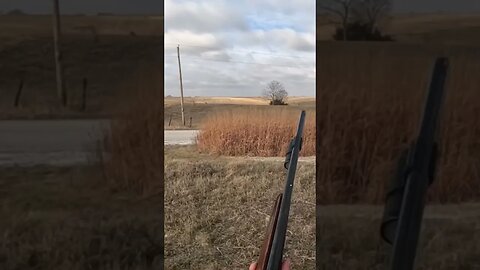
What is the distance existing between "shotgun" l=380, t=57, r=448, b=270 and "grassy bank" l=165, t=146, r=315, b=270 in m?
2.49

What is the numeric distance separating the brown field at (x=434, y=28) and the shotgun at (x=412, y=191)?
1.52m

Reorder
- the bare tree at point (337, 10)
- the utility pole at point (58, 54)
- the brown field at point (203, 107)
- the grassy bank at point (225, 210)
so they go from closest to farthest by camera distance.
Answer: the utility pole at point (58, 54) → the bare tree at point (337, 10) → the grassy bank at point (225, 210) → the brown field at point (203, 107)

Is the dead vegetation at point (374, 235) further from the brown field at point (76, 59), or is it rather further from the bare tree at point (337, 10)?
the brown field at point (76, 59)

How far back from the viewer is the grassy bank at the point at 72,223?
8.27 feet

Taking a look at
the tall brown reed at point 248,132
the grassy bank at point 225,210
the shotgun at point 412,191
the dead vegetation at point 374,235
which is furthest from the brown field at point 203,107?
the shotgun at point 412,191

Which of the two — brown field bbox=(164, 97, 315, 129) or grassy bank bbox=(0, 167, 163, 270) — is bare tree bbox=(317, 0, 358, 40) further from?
brown field bbox=(164, 97, 315, 129)

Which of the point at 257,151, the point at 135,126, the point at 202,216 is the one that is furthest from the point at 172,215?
the point at 135,126

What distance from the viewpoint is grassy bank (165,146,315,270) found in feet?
13.4

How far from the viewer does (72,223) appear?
255 centimetres

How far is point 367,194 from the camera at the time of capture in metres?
2.71

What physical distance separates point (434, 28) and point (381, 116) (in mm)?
444

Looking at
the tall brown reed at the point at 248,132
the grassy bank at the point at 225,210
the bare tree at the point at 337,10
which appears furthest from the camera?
the tall brown reed at the point at 248,132

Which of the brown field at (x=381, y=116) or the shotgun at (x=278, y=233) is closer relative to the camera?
the shotgun at (x=278, y=233)

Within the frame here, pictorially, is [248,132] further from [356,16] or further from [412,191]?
[412,191]
